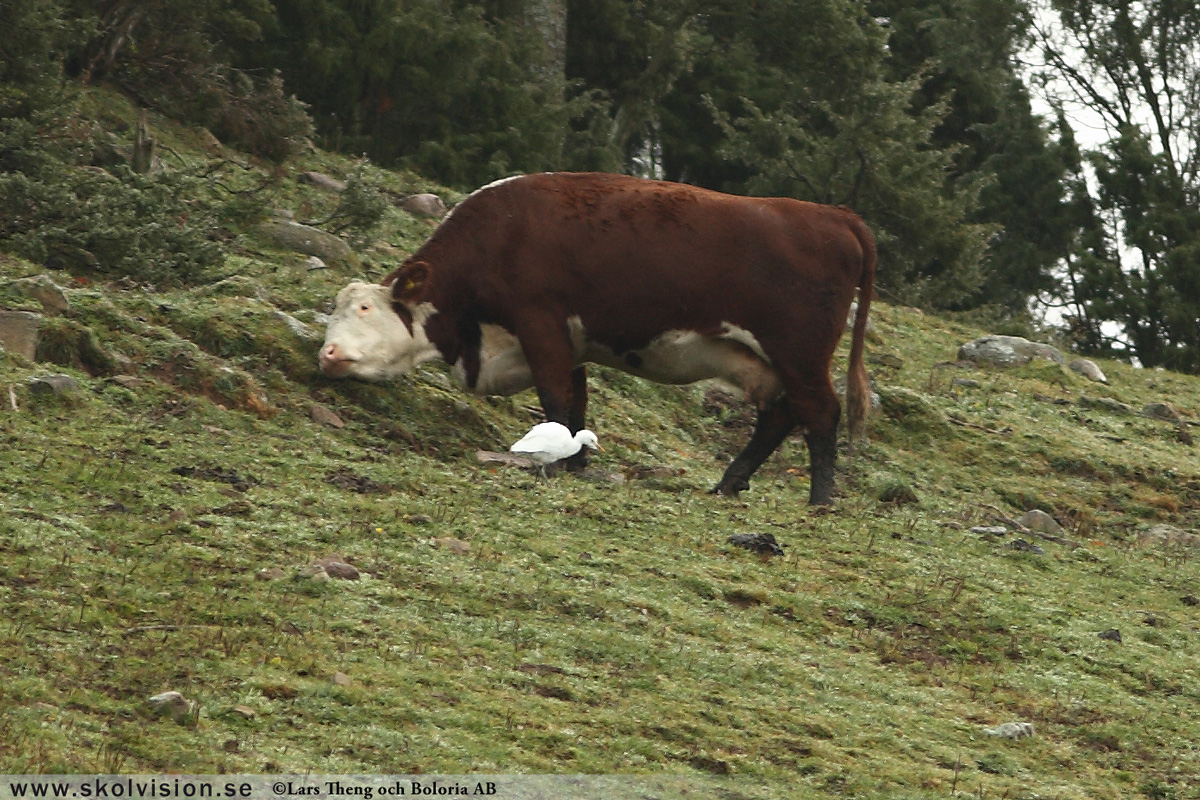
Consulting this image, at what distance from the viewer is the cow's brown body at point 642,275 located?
11.1 m

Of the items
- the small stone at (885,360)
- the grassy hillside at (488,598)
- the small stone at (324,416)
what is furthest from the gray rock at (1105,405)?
the small stone at (324,416)

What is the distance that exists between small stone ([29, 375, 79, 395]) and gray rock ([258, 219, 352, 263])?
5.23 metres

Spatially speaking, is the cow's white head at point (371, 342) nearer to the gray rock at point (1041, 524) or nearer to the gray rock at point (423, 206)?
the gray rock at point (1041, 524)

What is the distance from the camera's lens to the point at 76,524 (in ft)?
25.1

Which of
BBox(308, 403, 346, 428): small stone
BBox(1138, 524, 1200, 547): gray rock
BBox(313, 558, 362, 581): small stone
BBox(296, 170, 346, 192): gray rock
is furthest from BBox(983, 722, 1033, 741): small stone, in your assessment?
BBox(296, 170, 346, 192): gray rock

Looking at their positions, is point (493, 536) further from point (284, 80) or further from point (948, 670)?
point (284, 80)

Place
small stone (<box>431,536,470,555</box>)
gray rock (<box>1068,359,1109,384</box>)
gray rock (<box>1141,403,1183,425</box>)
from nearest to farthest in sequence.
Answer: small stone (<box>431,536,470,555</box>) < gray rock (<box>1141,403,1183,425</box>) < gray rock (<box>1068,359,1109,384</box>)

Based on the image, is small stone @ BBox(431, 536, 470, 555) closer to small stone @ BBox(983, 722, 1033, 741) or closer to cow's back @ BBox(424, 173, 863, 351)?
small stone @ BBox(983, 722, 1033, 741)

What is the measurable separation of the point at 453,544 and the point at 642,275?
3.09m

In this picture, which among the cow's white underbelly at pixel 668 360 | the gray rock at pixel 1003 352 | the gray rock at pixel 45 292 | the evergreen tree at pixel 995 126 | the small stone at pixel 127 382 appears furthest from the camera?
the evergreen tree at pixel 995 126

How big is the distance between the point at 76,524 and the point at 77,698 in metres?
2.02

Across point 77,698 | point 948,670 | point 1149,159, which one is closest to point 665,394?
point 948,670

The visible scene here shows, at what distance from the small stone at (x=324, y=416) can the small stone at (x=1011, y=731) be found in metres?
5.07

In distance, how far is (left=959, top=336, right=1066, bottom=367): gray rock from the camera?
18797 mm
